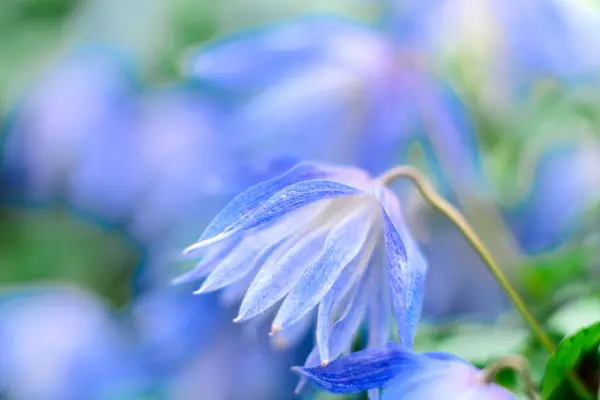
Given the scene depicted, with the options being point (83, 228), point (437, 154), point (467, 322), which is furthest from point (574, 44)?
point (83, 228)

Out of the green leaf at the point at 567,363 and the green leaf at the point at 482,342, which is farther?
the green leaf at the point at 482,342

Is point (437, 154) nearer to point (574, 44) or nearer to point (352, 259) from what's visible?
point (574, 44)

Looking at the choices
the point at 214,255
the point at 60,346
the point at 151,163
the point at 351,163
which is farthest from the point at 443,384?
the point at 151,163

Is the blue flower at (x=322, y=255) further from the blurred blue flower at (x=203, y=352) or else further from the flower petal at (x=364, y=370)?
the blurred blue flower at (x=203, y=352)

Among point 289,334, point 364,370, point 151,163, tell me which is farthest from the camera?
point 151,163

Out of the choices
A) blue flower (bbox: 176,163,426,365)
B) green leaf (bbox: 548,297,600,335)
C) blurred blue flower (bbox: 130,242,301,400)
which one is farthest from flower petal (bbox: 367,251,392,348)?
blurred blue flower (bbox: 130,242,301,400)

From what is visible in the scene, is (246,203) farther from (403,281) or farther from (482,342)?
(482,342)

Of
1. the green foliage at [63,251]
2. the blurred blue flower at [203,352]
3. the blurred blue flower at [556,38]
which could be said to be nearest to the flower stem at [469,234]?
the blurred blue flower at [203,352]
